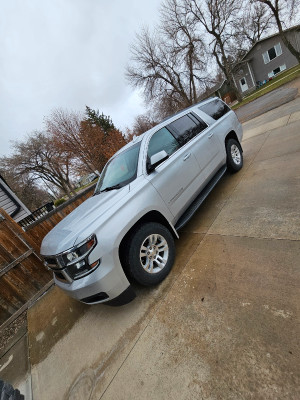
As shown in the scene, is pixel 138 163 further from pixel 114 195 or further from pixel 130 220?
pixel 130 220

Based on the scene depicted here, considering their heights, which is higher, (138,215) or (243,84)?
(138,215)

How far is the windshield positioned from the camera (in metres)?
3.09


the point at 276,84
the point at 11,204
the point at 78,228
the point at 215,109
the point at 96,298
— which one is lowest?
the point at 276,84

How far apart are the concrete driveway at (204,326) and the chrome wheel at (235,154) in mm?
1306

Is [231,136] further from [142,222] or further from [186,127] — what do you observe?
[142,222]

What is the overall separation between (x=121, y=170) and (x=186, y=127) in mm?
1513

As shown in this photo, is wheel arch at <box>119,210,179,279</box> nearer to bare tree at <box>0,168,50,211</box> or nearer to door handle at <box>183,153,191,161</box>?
door handle at <box>183,153,191,161</box>

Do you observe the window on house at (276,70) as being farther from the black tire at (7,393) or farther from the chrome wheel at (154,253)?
the black tire at (7,393)

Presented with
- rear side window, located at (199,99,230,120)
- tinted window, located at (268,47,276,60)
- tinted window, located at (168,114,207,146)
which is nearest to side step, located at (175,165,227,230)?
tinted window, located at (168,114,207,146)

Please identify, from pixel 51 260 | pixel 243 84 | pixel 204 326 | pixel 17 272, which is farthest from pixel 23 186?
pixel 243 84

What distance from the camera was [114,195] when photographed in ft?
9.09

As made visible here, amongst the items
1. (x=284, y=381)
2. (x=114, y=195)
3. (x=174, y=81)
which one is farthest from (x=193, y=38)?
→ (x=284, y=381)

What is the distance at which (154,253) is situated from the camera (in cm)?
272

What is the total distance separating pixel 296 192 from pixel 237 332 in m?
2.36
